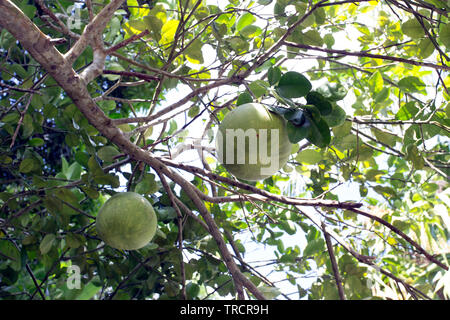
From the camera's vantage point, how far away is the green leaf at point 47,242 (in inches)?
71.9

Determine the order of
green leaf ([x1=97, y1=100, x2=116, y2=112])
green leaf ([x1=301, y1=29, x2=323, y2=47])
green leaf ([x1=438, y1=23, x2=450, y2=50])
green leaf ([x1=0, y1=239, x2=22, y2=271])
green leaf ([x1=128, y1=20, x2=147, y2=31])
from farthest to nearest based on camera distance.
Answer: green leaf ([x1=97, y1=100, x2=116, y2=112]) < green leaf ([x1=0, y1=239, x2=22, y2=271]) < green leaf ([x1=301, y1=29, x2=323, y2=47]) < green leaf ([x1=128, y1=20, x2=147, y2=31]) < green leaf ([x1=438, y1=23, x2=450, y2=50])

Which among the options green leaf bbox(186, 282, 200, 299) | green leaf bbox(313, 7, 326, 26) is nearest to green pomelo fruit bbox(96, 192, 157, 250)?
green leaf bbox(186, 282, 200, 299)

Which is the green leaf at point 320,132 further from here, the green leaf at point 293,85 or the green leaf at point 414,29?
the green leaf at point 414,29

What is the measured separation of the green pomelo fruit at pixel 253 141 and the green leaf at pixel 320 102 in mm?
143

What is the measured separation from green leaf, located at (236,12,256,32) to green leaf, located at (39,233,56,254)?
142 cm

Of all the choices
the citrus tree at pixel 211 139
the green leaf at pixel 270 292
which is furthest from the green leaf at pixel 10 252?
the green leaf at pixel 270 292

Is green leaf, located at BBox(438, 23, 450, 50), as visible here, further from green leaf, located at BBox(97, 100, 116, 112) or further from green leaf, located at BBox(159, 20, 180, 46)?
green leaf, located at BBox(97, 100, 116, 112)

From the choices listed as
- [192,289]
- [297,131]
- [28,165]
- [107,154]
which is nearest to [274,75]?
[297,131]

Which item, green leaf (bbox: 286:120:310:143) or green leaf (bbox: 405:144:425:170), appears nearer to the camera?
green leaf (bbox: 286:120:310:143)

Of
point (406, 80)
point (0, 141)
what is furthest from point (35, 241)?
point (406, 80)

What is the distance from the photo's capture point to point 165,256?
2271mm

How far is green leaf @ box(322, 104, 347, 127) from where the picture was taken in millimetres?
1397
